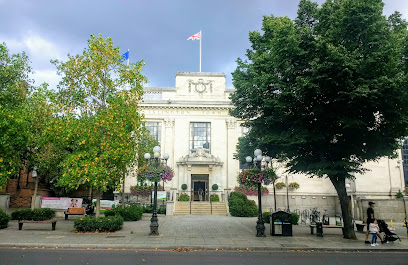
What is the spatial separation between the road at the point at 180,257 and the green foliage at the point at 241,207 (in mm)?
15645

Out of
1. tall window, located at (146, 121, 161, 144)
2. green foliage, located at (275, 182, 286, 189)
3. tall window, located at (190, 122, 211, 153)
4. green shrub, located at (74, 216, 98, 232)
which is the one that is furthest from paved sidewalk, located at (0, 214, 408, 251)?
tall window, located at (146, 121, 161, 144)

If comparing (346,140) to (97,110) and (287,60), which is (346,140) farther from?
(97,110)

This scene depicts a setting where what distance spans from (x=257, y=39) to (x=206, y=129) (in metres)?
22.2

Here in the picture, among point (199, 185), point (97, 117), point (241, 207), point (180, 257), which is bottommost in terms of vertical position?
point (180, 257)

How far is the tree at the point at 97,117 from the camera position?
1535 centimetres

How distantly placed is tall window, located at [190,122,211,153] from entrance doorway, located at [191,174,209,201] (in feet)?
11.5

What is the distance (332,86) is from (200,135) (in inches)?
1018

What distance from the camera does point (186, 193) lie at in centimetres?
3553

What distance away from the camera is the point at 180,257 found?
10.2 metres

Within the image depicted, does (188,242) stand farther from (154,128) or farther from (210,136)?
(154,128)

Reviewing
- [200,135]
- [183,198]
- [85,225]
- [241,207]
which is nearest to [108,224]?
[85,225]

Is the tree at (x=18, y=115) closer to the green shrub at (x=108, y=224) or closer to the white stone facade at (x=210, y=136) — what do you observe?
the green shrub at (x=108, y=224)

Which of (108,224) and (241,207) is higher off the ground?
(241,207)

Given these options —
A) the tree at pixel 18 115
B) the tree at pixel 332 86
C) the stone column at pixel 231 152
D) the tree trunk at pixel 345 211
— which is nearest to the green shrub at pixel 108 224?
the tree at pixel 18 115
